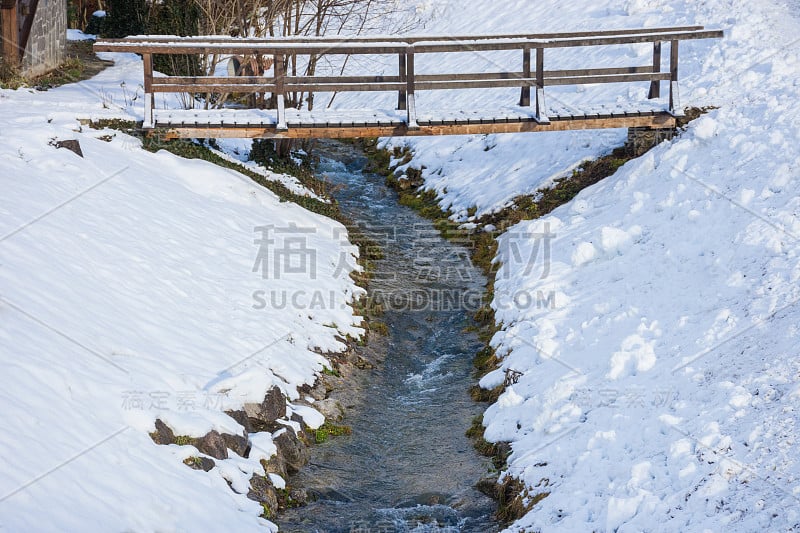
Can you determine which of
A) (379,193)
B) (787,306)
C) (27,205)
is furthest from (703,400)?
(379,193)

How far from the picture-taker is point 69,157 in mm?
12875

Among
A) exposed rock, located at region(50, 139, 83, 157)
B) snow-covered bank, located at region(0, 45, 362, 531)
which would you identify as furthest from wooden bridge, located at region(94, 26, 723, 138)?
exposed rock, located at region(50, 139, 83, 157)

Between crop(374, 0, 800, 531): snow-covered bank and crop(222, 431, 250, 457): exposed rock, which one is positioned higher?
crop(374, 0, 800, 531): snow-covered bank

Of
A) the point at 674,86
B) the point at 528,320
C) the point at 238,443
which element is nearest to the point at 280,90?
the point at 528,320

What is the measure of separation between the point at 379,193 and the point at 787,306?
12.0 metres

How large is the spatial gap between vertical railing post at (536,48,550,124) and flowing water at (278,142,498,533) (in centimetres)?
Result: 308

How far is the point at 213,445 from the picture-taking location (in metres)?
8.88

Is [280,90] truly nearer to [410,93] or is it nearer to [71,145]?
[410,93]

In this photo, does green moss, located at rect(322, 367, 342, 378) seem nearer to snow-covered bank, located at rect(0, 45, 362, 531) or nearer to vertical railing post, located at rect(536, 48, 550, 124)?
snow-covered bank, located at rect(0, 45, 362, 531)

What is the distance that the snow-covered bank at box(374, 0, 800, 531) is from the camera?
7.82m

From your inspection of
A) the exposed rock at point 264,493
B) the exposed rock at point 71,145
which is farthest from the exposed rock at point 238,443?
the exposed rock at point 71,145

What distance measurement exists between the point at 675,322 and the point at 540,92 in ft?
19.9

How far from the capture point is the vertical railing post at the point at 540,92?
14844mm

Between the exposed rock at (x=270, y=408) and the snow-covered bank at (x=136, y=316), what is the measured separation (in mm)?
106
